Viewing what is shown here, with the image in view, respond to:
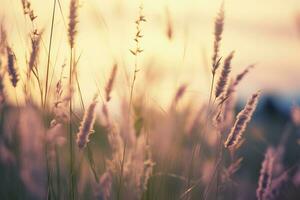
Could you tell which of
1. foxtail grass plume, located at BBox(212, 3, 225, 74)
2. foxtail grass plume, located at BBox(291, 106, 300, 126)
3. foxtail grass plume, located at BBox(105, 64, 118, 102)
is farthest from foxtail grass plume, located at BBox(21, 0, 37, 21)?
foxtail grass plume, located at BBox(291, 106, 300, 126)

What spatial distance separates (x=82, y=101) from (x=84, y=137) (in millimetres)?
502

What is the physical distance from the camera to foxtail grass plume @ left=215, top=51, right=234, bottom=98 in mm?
2680

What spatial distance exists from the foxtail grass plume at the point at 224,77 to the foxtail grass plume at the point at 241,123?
131 mm

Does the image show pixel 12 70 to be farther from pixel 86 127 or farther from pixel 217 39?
pixel 217 39

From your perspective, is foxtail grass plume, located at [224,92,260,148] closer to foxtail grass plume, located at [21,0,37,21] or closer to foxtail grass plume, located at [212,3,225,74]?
foxtail grass plume, located at [212,3,225,74]

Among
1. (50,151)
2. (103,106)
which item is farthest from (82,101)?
(50,151)

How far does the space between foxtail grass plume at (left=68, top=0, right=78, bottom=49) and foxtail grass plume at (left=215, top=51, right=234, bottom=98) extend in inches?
23.5

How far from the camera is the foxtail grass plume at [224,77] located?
8.79ft

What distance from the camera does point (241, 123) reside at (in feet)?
8.58

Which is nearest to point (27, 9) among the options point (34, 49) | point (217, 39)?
point (34, 49)

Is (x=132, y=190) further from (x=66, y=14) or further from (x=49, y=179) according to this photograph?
(x=66, y=14)

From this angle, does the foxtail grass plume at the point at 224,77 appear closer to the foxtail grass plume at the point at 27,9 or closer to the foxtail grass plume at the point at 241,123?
the foxtail grass plume at the point at 241,123

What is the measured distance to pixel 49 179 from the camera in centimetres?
281

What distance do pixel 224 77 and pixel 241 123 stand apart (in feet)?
0.66
